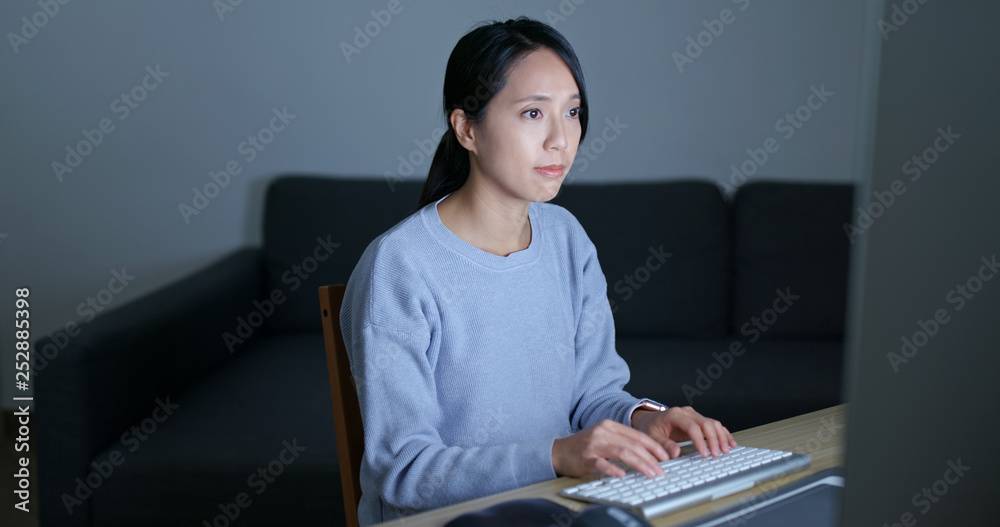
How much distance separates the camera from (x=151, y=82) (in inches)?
104

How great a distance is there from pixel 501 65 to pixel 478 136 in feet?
0.34

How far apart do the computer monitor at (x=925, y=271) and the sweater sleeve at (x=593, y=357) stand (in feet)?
2.84

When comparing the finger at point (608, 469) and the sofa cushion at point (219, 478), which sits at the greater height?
the finger at point (608, 469)

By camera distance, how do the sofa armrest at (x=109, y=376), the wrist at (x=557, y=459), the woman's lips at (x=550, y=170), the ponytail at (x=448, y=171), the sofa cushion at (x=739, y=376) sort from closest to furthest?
the wrist at (x=557, y=459)
the woman's lips at (x=550, y=170)
the ponytail at (x=448, y=171)
the sofa armrest at (x=109, y=376)
the sofa cushion at (x=739, y=376)

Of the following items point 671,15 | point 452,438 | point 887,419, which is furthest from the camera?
point 671,15

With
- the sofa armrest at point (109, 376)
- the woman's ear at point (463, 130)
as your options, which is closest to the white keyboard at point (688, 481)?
the woman's ear at point (463, 130)

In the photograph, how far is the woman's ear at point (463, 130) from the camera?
115cm

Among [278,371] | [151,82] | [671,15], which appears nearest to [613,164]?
[671,15]

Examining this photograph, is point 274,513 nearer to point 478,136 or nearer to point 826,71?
point 478,136

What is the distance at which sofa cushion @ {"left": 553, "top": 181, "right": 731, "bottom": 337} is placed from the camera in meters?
2.35

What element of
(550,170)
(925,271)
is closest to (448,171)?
(550,170)

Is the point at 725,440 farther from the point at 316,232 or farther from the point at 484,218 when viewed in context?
the point at 316,232

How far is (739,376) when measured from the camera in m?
2.04

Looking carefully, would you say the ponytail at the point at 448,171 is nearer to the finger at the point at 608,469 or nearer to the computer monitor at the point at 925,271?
the finger at the point at 608,469
